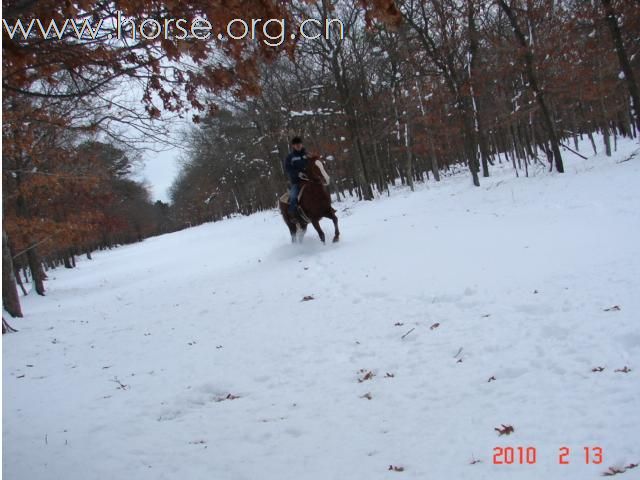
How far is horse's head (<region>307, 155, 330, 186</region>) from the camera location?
41.1 feet

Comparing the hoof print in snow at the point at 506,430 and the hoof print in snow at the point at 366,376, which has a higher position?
the hoof print in snow at the point at 366,376

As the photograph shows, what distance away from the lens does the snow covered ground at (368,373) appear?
3.33 metres

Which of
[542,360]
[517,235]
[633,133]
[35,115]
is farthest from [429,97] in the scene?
[542,360]

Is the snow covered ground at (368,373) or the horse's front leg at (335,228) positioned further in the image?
the horse's front leg at (335,228)

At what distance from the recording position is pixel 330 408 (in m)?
4.19

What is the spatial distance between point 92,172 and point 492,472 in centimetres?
1658

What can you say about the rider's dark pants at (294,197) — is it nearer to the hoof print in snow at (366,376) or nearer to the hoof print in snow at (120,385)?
the hoof print in snow at (120,385)
